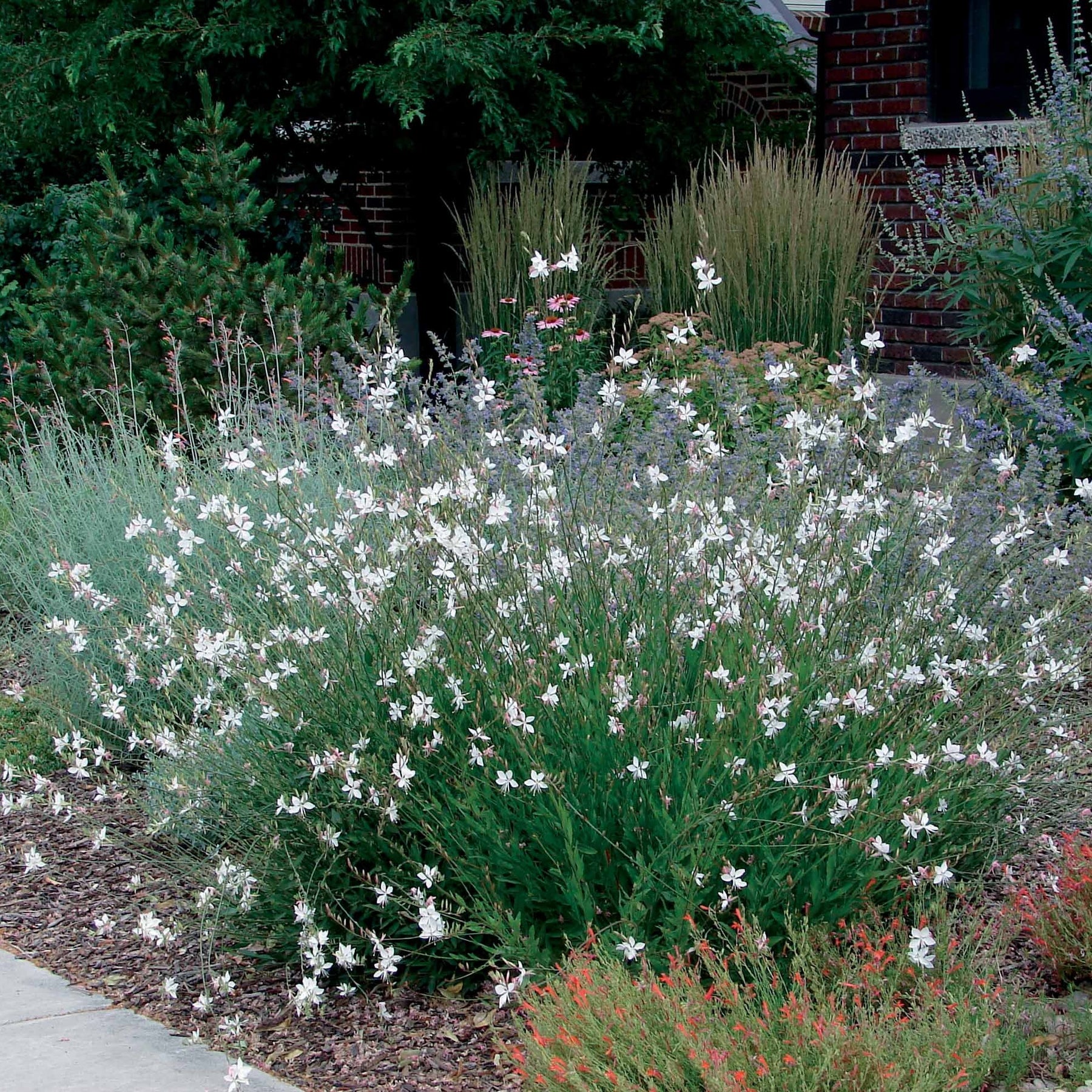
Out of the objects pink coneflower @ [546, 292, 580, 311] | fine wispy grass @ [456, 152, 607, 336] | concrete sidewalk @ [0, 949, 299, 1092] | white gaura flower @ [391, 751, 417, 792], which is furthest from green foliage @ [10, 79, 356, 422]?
white gaura flower @ [391, 751, 417, 792]

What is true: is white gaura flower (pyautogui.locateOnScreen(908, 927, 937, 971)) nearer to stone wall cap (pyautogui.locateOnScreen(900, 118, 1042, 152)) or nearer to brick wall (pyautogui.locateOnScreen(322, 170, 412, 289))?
stone wall cap (pyautogui.locateOnScreen(900, 118, 1042, 152))

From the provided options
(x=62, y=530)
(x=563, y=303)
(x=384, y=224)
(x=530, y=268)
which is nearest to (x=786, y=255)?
(x=563, y=303)

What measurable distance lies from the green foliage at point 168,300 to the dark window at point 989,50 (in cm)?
417

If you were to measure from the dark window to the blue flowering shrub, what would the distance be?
4.56ft

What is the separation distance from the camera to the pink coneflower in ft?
29.1

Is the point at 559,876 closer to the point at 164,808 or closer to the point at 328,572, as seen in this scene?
the point at 328,572

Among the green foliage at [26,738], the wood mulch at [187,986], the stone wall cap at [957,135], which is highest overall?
the stone wall cap at [957,135]

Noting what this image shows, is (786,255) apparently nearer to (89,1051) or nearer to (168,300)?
(168,300)

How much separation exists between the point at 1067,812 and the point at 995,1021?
1.08m

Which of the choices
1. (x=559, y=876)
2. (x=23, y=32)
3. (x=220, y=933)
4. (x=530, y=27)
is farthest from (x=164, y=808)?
(x=23, y=32)

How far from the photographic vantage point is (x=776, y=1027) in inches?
108

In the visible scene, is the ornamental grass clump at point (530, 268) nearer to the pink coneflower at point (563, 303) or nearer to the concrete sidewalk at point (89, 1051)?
the pink coneflower at point (563, 303)

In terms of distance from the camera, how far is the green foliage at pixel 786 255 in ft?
28.9

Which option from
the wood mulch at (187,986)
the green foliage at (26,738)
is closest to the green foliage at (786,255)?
the green foliage at (26,738)
